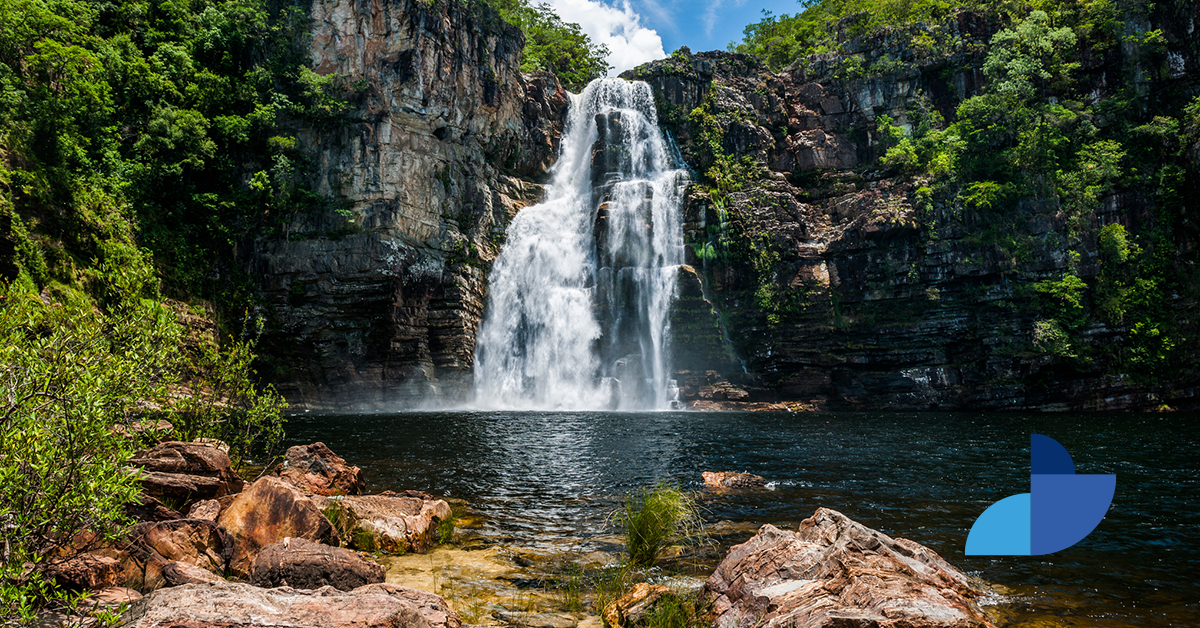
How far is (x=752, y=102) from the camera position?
4712cm

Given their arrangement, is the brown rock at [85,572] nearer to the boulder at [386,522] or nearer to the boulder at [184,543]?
the boulder at [184,543]

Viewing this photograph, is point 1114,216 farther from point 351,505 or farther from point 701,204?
point 351,505

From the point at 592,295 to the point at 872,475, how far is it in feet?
87.9

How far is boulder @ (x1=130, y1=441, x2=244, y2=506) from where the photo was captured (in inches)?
346

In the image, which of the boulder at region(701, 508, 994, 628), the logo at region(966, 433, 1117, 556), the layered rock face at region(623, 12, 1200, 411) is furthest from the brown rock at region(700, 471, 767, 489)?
the layered rock face at region(623, 12, 1200, 411)

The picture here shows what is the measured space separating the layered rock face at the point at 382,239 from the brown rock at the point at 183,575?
32522 millimetres

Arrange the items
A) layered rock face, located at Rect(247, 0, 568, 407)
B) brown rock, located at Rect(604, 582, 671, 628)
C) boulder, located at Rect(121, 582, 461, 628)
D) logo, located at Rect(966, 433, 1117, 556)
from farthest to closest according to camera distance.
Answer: layered rock face, located at Rect(247, 0, 568, 407), logo, located at Rect(966, 433, 1117, 556), brown rock, located at Rect(604, 582, 671, 628), boulder, located at Rect(121, 582, 461, 628)

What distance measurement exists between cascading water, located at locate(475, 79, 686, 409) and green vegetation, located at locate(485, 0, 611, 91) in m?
12.2

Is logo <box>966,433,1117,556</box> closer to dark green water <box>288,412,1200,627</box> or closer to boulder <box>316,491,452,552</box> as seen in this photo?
dark green water <box>288,412,1200,627</box>

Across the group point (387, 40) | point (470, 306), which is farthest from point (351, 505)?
point (387, 40)

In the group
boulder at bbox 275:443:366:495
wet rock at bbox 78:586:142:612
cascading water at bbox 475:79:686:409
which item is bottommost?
boulder at bbox 275:443:366:495

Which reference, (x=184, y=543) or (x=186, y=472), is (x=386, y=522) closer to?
(x=184, y=543)

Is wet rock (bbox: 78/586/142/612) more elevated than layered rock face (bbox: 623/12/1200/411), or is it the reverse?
layered rock face (bbox: 623/12/1200/411)

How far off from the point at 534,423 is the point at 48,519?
2317 centimetres
